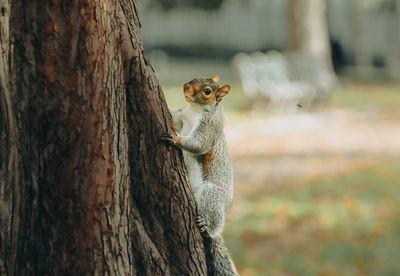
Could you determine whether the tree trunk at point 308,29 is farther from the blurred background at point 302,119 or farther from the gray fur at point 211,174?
the gray fur at point 211,174

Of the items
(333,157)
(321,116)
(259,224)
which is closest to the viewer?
(259,224)

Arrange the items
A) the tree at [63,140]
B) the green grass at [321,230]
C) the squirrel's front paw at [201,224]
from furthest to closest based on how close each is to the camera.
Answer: the green grass at [321,230]
the squirrel's front paw at [201,224]
the tree at [63,140]

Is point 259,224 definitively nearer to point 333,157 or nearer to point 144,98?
point 333,157

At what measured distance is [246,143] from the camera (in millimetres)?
10211

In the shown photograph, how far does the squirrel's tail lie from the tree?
613 millimetres

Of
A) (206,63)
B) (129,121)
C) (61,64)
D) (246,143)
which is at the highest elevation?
(206,63)

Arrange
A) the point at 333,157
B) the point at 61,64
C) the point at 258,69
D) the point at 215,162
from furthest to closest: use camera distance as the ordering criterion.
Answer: the point at 258,69, the point at 333,157, the point at 215,162, the point at 61,64

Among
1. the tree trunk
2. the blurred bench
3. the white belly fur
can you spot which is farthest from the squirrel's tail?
the tree trunk

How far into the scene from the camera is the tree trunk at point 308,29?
1490 cm

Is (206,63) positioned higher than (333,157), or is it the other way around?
(206,63)

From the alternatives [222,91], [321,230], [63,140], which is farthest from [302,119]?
[63,140]

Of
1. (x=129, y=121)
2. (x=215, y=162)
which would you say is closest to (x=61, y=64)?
(x=129, y=121)

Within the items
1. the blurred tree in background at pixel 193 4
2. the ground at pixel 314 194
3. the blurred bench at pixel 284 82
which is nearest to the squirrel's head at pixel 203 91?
the ground at pixel 314 194

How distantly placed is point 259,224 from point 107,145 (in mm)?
4573
